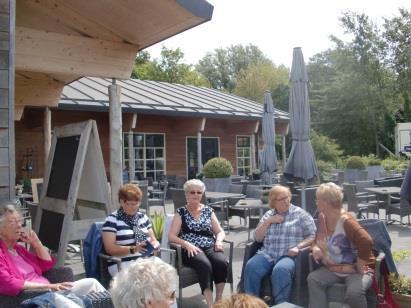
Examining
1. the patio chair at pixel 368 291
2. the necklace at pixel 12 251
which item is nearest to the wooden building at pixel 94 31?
the necklace at pixel 12 251

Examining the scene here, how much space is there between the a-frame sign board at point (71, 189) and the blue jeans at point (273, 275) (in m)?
2.15

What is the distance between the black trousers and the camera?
432 cm

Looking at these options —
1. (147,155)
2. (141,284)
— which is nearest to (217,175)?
(147,155)

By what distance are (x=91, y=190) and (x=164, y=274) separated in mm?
4084

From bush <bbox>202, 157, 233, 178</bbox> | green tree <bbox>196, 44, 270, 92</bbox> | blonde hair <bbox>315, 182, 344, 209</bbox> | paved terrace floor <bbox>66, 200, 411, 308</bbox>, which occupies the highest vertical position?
green tree <bbox>196, 44, 270, 92</bbox>

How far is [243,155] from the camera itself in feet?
65.7

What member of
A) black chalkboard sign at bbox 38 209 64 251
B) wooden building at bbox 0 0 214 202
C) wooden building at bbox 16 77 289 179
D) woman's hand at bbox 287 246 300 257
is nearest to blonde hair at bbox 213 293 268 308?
woman's hand at bbox 287 246 300 257

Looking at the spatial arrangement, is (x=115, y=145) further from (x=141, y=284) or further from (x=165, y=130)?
(x=165, y=130)

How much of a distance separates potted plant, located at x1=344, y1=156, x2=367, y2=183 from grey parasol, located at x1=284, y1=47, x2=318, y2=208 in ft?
26.0

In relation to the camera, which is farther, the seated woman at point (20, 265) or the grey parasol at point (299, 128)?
the grey parasol at point (299, 128)

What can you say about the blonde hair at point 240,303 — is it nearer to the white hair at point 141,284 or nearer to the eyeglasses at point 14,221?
the white hair at point 141,284

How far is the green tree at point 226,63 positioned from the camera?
63.2 m

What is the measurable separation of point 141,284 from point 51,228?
4026 millimetres

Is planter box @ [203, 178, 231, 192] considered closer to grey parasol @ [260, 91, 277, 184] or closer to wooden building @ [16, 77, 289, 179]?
grey parasol @ [260, 91, 277, 184]
